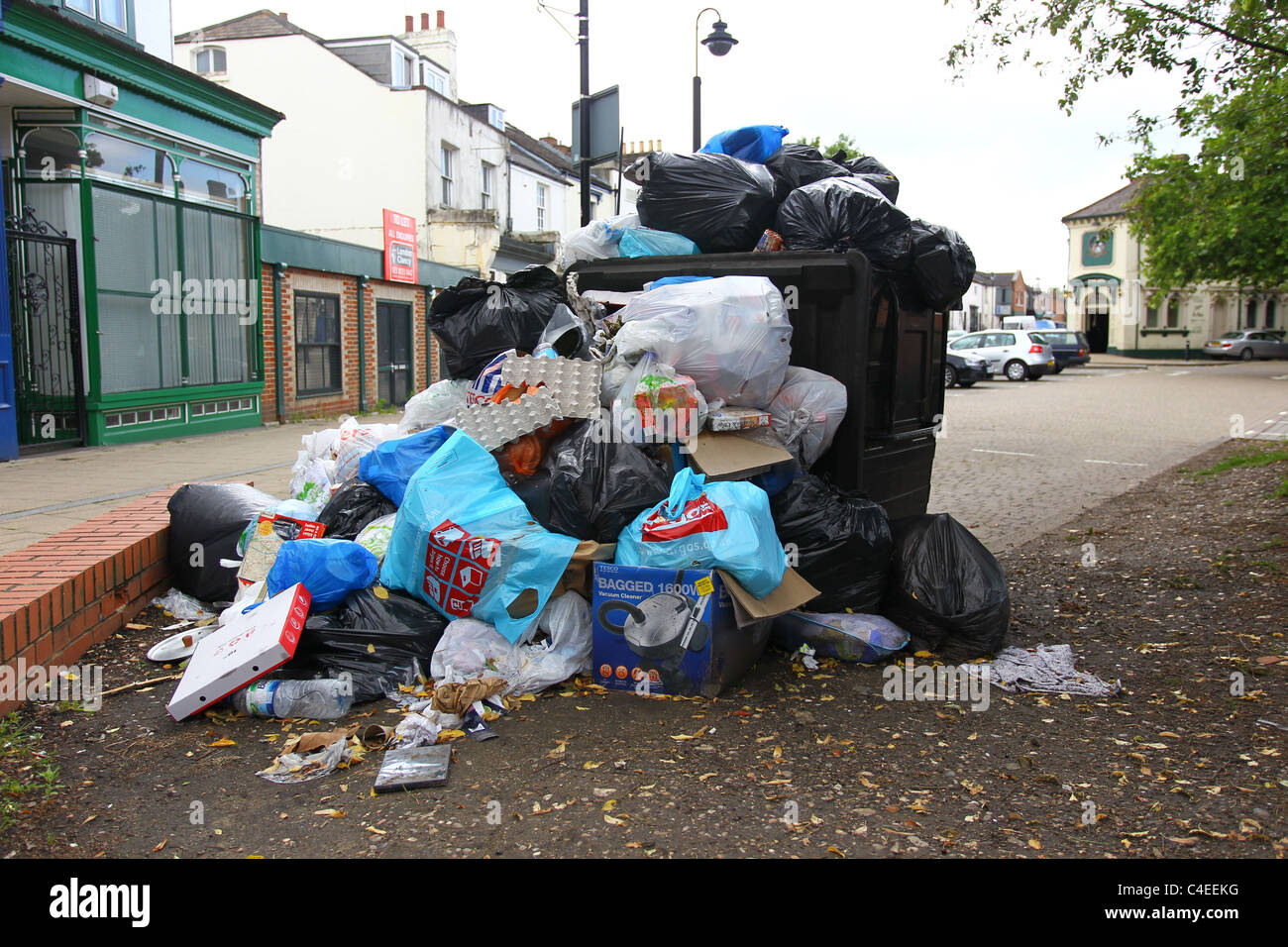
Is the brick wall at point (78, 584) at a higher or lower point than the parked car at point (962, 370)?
lower

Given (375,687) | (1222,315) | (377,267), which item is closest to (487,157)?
(377,267)

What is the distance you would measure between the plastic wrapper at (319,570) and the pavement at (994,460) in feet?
5.54

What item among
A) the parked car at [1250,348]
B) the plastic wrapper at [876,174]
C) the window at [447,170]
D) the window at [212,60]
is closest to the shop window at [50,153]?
the plastic wrapper at [876,174]

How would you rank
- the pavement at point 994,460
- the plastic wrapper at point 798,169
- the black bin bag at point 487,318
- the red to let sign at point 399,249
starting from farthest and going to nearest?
the red to let sign at point 399,249, the pavement at point 994,460, the plastic wrapper at point 798,169, the black bin bag at point 487,318

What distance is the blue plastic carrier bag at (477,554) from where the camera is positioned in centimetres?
344

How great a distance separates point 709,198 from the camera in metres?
4.67

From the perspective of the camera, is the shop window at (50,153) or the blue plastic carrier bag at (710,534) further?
the shop window at (50,153)

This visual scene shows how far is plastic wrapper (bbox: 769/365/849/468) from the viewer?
4109 mm

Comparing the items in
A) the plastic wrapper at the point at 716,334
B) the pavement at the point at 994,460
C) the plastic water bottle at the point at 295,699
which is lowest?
the plastic water bottle at the point at 295,699

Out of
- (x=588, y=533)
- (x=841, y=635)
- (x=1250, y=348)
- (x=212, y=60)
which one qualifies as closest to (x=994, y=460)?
(x=841, y=635)

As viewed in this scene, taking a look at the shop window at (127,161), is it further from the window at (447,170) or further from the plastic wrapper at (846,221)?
the window at (447,170)
